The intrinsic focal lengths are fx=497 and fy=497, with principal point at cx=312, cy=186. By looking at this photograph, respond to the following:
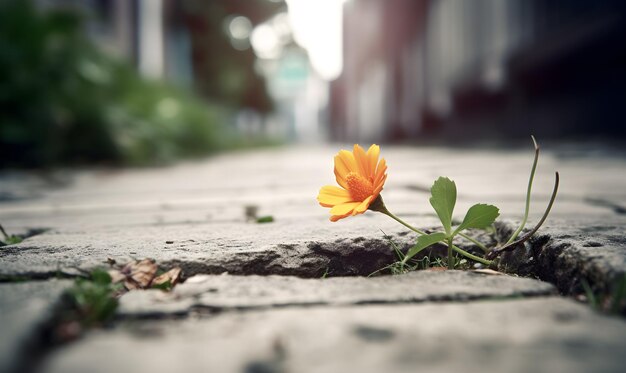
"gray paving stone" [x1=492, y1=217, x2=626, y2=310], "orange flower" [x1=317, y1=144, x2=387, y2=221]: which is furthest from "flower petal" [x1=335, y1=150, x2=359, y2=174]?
"gray paving stone" [x1=492, y1=217, x2=626, y2=310]

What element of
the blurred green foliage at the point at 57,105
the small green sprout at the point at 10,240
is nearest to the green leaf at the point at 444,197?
the small green sprout at the point at 10,240

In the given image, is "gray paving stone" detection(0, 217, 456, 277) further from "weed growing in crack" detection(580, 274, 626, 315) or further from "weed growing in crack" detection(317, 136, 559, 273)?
"weed growing in crack" detection(580, 274, 626, 315)

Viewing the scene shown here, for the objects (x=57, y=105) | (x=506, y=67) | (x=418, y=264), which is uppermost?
(x=506, y=67)

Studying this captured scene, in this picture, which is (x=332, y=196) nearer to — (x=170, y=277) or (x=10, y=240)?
(x=170, y=277)

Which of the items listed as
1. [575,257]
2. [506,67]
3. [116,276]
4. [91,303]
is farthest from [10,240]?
[506,67]

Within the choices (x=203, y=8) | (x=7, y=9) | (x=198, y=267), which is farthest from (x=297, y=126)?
(x=198, y=267)

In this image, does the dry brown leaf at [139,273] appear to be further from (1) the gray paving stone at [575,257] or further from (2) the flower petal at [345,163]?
(1) the gray paving stone at [575,257]
